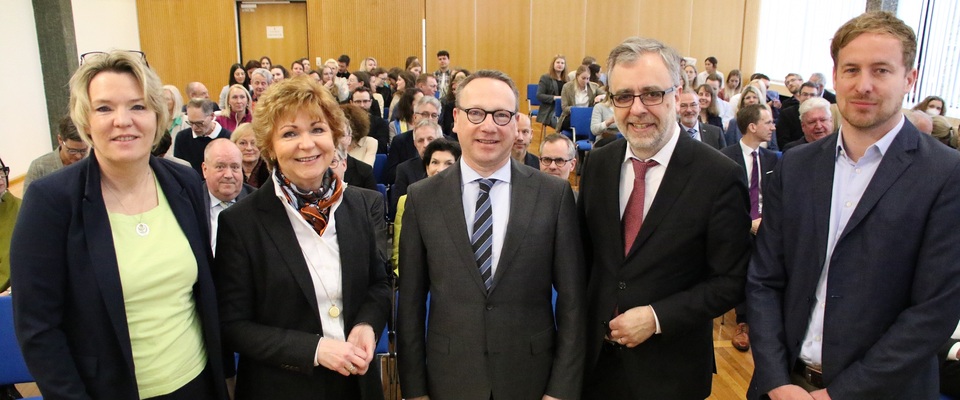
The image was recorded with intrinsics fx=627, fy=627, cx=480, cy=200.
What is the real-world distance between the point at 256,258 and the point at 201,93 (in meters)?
6.70

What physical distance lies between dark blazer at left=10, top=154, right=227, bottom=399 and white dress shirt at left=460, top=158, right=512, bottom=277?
93cm

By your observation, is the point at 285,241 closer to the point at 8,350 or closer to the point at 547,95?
the point at 8,350

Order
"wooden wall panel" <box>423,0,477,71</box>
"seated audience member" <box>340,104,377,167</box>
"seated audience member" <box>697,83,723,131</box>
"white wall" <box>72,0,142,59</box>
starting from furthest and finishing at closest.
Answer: "wooden wall panel" <box>423,0,477,71</box> → "white wall" <box>72,0,142,59</box> → "seated audience member" <box>697,83,723,131</box> → "seated audience member" <box>340,104,377,167</box>

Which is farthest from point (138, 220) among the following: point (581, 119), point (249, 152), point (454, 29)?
point (454, 29)

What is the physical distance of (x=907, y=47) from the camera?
1.60 meters

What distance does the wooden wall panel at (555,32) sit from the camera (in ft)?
45.8

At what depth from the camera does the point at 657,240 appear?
182 centimetres

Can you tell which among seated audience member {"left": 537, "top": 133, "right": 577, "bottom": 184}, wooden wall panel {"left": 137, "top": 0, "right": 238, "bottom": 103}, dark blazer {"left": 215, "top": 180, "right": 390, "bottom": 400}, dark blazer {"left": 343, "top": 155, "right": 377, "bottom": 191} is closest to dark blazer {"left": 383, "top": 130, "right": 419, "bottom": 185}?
dark blazer {"left": 343, "top": 155, "right": 377, "bottom": 191}

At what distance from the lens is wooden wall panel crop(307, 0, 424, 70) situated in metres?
13.8

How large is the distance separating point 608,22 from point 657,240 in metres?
13.1

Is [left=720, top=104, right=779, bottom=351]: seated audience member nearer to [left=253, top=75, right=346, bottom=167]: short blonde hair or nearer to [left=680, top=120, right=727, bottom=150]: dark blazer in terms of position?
[left=680, top=120, right=727, bottom=150]: dark blazer

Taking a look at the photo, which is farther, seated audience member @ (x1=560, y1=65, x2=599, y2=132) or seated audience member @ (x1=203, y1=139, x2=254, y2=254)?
seated audience member @ (x1=560, y1=65, x2=599, y2=132)

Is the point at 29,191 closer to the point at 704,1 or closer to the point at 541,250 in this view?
the point at 541,250

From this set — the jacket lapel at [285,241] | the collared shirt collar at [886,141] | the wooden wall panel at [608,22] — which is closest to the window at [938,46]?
the wooden wall panel at [608,22]
